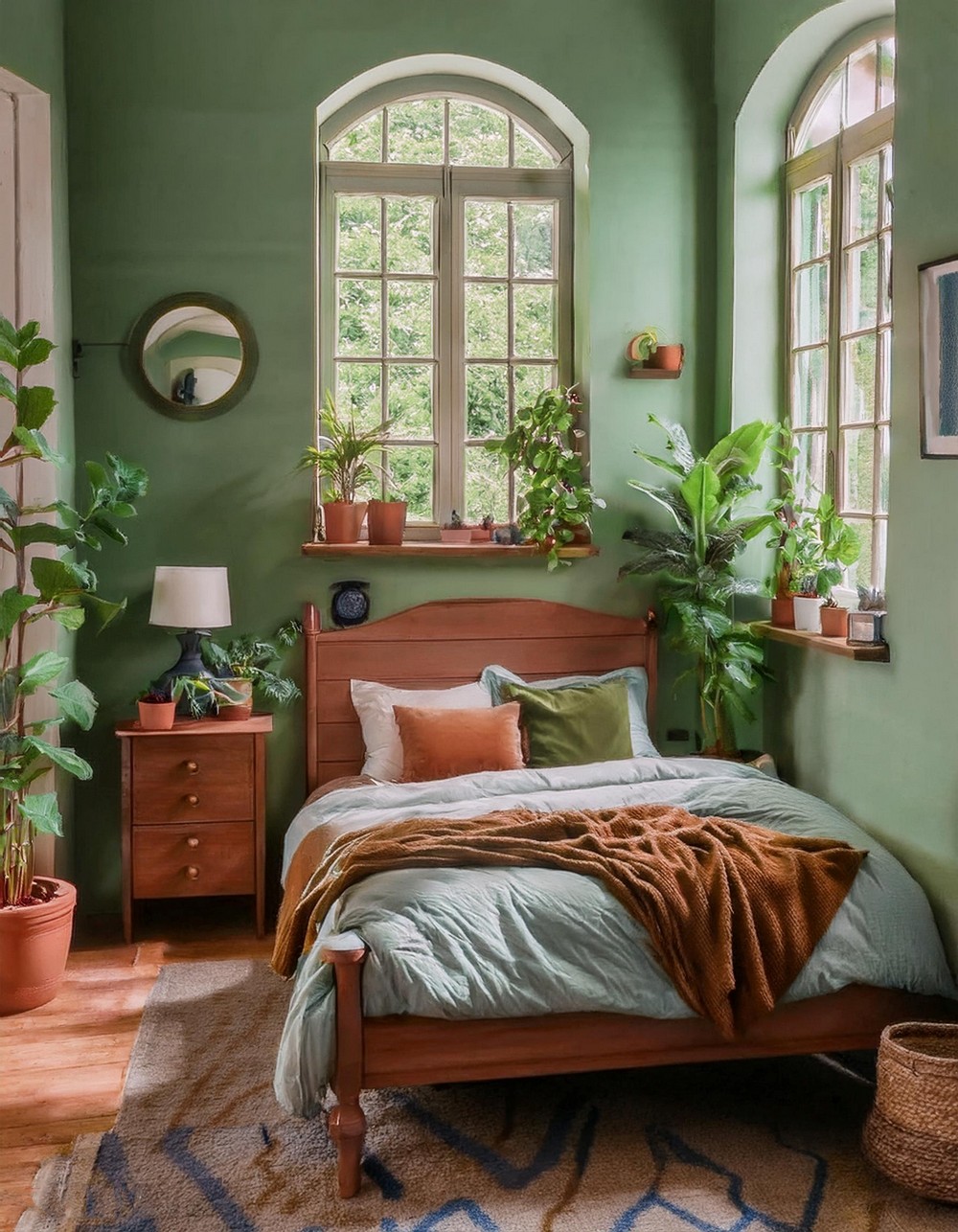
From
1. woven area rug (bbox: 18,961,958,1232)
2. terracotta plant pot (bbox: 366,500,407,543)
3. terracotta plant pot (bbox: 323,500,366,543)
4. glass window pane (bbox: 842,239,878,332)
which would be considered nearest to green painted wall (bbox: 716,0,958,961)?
glass window pane (bbox: 842,239,878,332)

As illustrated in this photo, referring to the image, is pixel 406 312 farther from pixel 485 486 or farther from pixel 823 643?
pixel 823 643

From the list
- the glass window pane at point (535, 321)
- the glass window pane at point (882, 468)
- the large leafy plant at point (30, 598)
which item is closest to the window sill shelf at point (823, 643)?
the glass window pane at point (882, 468)

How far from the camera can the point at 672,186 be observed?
16.4 ft

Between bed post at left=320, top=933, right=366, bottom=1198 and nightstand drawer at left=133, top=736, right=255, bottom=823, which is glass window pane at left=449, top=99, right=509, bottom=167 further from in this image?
bed post at left=320, top=933, right=366, bottom=1198

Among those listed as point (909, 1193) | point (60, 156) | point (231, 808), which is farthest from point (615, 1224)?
point (60, 156)

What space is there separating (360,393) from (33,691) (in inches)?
73.7

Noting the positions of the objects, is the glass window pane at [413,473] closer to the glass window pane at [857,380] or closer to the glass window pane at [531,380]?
the glass window pane at [531,380]

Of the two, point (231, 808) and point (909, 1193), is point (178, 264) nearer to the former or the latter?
point (231, 808)

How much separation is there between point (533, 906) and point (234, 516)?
231 centimetres

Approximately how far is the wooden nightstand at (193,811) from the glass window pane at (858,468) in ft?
7.24

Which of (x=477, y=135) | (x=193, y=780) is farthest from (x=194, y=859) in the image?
(x=477, y=135)

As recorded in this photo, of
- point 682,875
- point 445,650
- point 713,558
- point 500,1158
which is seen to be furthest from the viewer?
point 445,650

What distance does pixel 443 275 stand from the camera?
16.8 feet

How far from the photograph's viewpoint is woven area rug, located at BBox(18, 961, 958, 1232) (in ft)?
9.06
